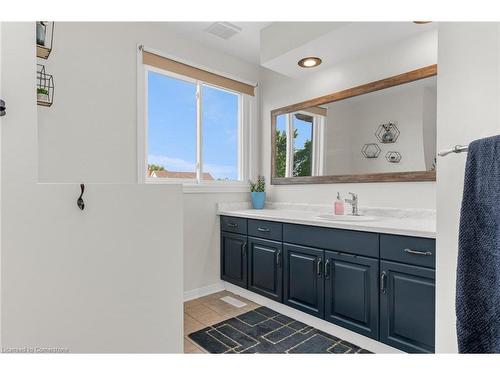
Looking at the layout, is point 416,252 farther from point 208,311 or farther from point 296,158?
point 208,311

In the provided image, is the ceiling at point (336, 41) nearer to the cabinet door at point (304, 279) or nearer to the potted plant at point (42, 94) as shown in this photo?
the cabinet door at point (304, 279)

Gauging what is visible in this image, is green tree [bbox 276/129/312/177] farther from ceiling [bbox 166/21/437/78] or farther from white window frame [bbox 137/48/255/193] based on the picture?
ceiling [bbox 166/21/437/78]

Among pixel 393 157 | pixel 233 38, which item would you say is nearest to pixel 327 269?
pixel 393 157

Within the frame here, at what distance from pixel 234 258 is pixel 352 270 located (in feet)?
4.07

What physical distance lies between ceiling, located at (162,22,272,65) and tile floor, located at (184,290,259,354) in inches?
96.5

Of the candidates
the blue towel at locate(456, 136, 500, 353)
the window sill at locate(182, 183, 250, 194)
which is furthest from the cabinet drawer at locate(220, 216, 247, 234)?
the blue towel at locate(456, 136, 500, 353)

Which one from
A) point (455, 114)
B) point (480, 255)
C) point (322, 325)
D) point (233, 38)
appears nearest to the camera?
point (480, 255)

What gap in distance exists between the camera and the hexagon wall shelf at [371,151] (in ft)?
7.87

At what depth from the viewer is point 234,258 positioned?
2.85 meters

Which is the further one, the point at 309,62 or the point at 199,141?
the point at 199,141

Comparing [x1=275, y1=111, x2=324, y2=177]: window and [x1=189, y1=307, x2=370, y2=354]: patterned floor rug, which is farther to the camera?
[x1=275, y1=111, x2=324, y2=177]: window

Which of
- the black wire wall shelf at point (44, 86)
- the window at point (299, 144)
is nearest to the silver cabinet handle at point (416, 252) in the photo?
the window at point (299, 144)

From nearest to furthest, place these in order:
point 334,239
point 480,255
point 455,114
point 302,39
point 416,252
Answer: point 480,255
point 455,114
point 416,252
point 334,239
point 302,39

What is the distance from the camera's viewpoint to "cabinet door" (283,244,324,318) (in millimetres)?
2115
